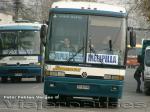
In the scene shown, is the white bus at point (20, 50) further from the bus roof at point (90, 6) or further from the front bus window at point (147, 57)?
the bus roof at point (90, 6)

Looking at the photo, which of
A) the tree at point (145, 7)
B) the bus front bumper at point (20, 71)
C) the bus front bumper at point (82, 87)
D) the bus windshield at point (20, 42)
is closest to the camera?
the bus front bumper at point (82, 87)

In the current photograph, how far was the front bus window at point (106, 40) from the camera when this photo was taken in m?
19.1

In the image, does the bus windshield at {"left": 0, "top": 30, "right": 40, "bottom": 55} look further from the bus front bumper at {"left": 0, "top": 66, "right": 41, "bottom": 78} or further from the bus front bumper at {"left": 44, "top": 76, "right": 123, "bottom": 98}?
the bus front bumper at {"left": 44, "top": 76, "right": 123, "bottom": 98}

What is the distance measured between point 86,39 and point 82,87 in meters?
1.53

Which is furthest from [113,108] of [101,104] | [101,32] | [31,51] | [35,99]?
[31,51]

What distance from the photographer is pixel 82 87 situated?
62.4 feet

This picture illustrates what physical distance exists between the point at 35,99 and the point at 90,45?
4.22 metres

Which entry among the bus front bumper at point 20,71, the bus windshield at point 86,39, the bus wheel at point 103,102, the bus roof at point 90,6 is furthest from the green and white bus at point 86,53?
the bus front bumper at point 20,71

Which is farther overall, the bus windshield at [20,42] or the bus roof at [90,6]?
the bus windshield at [20,42]

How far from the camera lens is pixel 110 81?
62.5 ft

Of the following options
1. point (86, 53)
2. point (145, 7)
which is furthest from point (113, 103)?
point (145, 7)

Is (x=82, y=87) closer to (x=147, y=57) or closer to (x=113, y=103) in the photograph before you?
(x=113, y=103)

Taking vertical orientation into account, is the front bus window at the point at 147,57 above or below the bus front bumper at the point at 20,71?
above

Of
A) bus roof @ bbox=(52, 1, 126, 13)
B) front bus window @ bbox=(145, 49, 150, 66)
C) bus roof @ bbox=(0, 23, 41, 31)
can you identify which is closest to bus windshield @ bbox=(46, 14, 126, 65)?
bus roof @ bbox=(52, 1, 126, 13)
